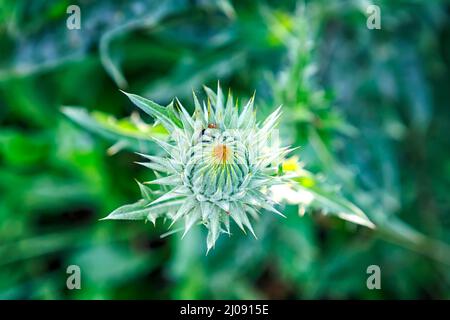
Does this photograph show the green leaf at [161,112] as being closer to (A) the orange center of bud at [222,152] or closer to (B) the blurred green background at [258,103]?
(A) the orange center of bud at [222,152]

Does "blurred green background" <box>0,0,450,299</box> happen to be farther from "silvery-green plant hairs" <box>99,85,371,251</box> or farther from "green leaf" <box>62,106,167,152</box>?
"silvery-green plant hairs" <box>99,85,371,251</box>

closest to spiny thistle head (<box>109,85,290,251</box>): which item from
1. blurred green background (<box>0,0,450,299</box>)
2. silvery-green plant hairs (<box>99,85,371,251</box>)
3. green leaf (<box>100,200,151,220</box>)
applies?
silvery-green plant hairs (<box>99,85,371,251</box>)

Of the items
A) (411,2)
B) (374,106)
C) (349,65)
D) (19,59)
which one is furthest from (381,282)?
(19,59)

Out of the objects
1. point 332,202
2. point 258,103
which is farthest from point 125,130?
point 258,103

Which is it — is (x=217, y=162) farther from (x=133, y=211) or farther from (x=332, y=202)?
(x=332, y=202)

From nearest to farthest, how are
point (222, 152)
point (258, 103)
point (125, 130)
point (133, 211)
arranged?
point (222, 152) < point (133, 211) < point (125, 130) < point (258, 103)

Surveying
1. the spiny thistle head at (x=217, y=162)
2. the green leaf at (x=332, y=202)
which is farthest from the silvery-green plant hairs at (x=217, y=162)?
the green leaf at (x=332, y=202)

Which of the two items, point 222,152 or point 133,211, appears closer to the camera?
point 222,152
